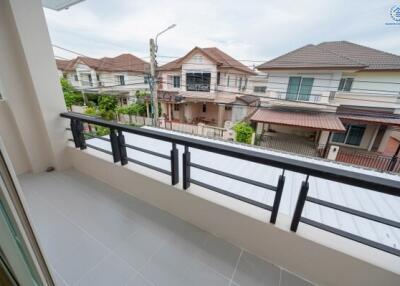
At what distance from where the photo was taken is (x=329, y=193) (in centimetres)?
198

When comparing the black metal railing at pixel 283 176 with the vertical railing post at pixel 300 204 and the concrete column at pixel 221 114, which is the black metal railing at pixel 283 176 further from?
the concrete column at pixel 221 114

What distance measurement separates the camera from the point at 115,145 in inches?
68.4

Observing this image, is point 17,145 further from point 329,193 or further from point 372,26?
point 372,26

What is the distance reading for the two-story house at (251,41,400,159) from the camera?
6.07 meters

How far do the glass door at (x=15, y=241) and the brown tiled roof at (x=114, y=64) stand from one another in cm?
1184

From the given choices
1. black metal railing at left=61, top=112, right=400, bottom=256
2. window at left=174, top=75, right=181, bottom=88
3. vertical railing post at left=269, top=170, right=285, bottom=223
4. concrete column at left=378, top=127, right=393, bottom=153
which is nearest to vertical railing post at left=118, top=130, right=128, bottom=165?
black metal railing at left=61, top=112, right=400, bottom=256

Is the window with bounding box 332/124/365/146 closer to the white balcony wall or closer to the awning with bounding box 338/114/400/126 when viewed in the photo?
the awning with bounding box 338/114/400/126

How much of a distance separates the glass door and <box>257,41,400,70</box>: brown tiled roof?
7577mm

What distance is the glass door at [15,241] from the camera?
0.40m

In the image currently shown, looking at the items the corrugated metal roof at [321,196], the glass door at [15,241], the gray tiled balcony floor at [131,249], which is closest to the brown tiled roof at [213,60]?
the corrugated metal roof at [321,196]

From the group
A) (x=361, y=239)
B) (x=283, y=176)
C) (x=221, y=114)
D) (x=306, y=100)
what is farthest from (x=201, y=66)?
(x=361, y=239)

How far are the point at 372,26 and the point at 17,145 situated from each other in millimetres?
6313

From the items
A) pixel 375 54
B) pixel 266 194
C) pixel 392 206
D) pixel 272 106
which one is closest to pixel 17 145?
pixel 266 194

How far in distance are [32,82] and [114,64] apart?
11.7 meters
